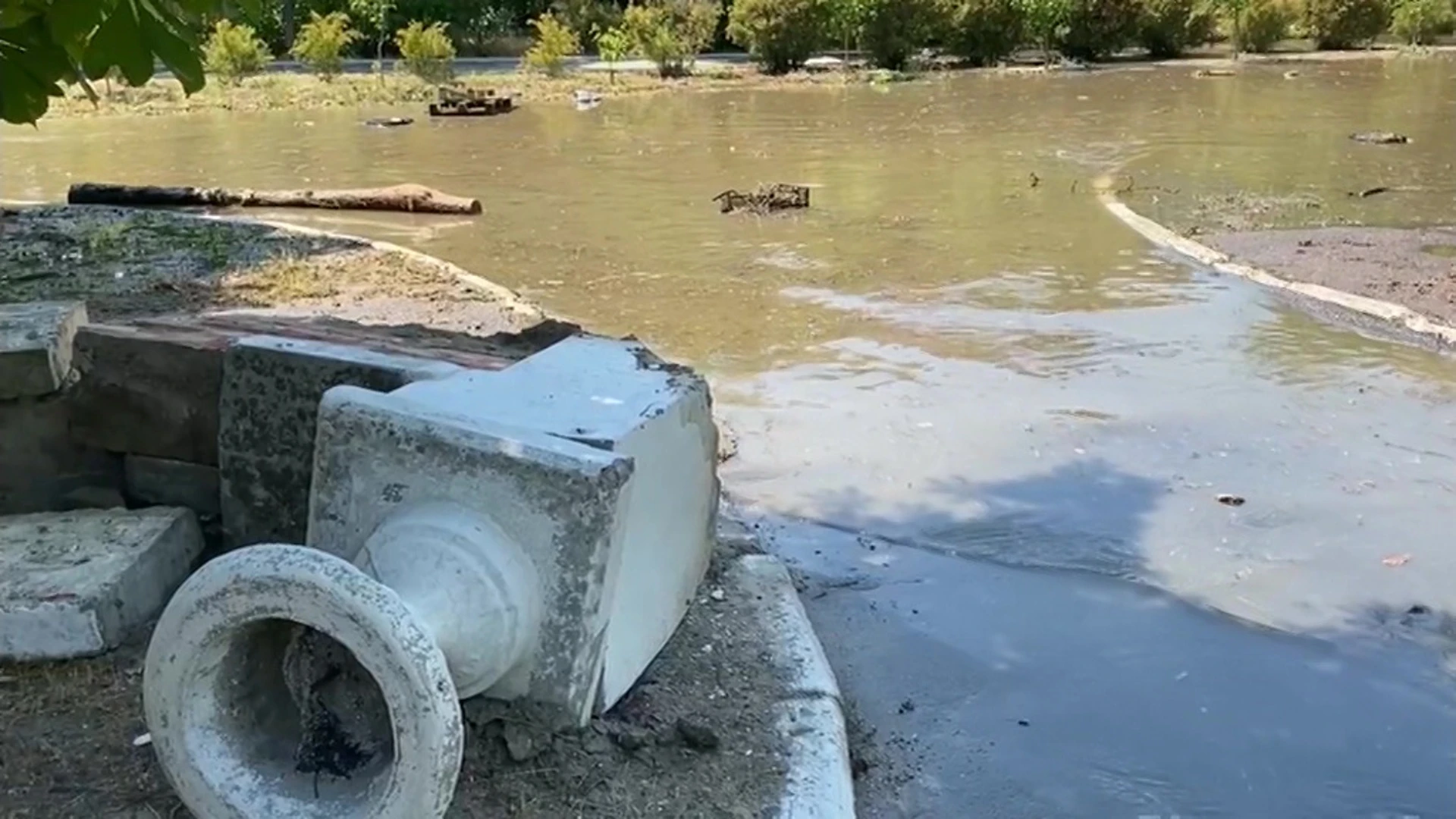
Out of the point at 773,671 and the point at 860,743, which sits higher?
the point at 773,671

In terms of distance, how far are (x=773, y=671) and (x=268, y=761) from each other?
1.41m

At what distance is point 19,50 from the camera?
9.58 ft

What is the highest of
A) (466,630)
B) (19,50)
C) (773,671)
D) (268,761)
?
(19,50)

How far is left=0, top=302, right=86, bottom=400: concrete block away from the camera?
381 cm

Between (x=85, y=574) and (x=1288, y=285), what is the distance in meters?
7.78

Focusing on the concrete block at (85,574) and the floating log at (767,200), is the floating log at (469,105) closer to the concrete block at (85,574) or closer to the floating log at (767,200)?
the floating log at (767,200)

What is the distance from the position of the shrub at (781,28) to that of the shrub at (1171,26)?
7522 mm

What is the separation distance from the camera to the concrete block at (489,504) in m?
2.90

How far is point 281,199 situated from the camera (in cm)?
1318

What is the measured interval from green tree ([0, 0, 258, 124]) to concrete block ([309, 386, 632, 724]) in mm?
755

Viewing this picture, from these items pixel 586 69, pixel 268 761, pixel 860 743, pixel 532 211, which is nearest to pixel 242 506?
pixel 268 761

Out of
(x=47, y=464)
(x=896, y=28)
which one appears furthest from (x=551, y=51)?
(x=47, y=464)

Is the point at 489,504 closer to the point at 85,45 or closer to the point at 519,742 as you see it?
the point at 519,742

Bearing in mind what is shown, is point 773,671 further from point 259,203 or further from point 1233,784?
point 259,203
